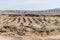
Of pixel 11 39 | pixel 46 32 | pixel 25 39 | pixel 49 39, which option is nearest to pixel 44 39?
pixel 49 39

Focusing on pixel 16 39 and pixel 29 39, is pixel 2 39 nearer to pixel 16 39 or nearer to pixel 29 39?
pixel 16 39

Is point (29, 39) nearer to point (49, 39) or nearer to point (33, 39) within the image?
point (33, 39)

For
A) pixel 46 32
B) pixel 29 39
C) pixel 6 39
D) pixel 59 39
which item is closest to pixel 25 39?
pixel 29 39

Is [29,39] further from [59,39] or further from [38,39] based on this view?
[59,39]

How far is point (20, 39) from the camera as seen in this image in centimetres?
1873

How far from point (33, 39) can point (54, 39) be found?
6.50ft

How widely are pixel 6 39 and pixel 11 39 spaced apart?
1.50ft

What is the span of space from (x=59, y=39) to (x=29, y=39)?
2.83m

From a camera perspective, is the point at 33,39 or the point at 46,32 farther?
the point at 46,32

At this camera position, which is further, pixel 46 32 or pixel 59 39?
pixel 46 32

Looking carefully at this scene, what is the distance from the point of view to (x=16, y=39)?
18.8 meters

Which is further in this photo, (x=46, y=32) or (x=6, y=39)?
(x=46, y=32)

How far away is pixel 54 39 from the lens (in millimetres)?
Answer: 19266

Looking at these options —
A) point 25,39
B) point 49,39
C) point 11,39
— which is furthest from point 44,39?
point 11,39
